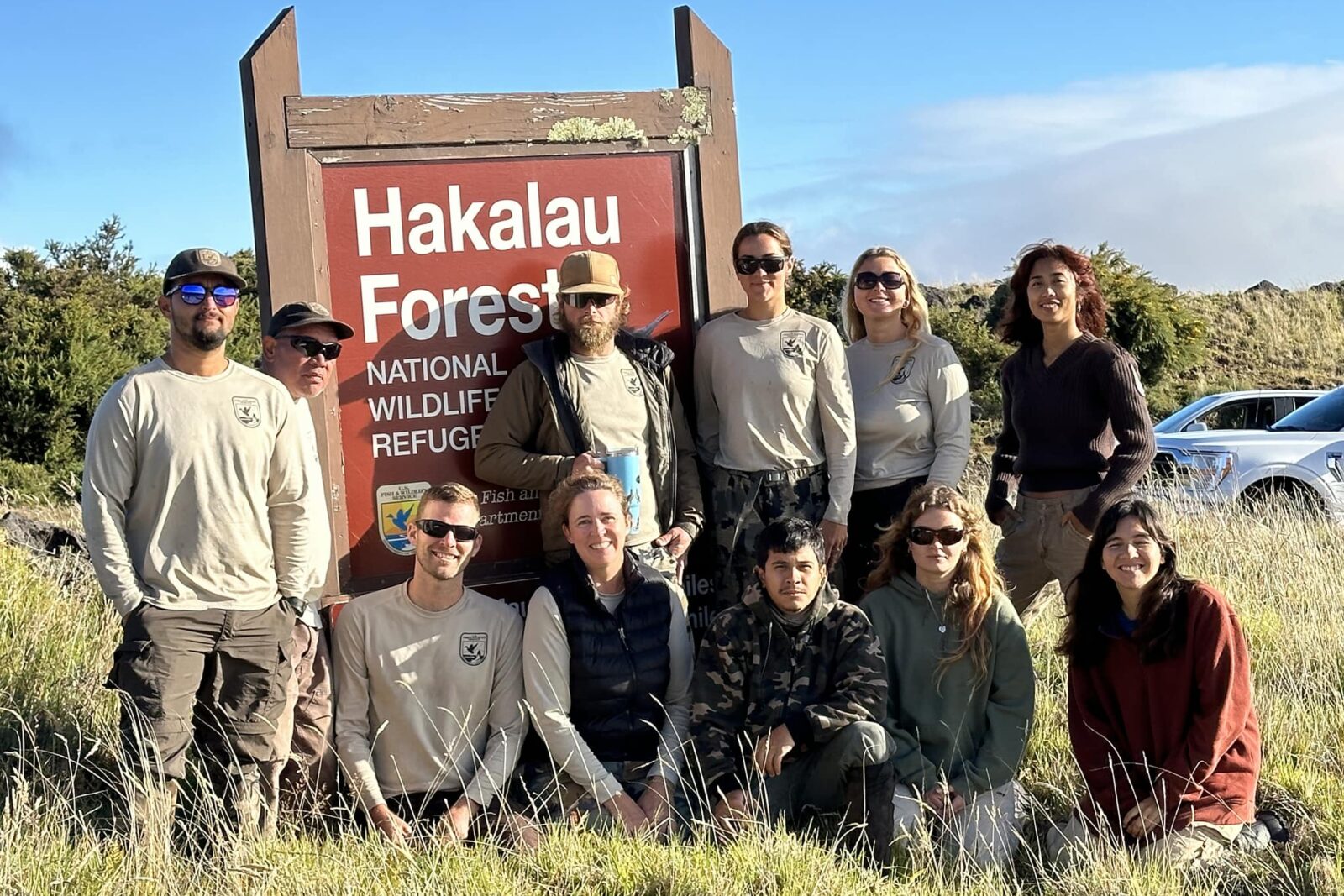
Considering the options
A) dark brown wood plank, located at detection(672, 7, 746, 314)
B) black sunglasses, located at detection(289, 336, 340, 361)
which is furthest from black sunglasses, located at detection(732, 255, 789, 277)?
black sunglasses, located at detection(289, 336, 340, 361)

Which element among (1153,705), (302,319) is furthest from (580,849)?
(302,319)

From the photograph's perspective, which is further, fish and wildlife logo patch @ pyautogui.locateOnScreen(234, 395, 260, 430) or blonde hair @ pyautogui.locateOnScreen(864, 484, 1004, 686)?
blonde hair @ pyautogui.locateOnScreen(864, 484, 1004, 686)

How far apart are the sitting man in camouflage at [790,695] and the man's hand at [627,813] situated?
0.80ft

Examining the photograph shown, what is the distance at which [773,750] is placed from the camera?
4625mm

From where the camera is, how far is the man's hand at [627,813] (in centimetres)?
457

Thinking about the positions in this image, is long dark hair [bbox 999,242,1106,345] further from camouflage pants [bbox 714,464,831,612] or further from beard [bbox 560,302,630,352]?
beard [bbox 560,302,630,352]

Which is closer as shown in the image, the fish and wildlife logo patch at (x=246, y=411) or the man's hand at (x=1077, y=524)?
the fish and wildlife logo patch at (x=246, y=411)

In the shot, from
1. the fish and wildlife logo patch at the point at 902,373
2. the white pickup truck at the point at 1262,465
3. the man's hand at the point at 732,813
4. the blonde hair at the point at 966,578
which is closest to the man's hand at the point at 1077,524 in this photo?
the blonde hair at the point at 966,578

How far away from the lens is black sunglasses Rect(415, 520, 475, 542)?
482cm

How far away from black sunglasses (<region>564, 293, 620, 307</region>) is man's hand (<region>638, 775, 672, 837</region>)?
1832 millimetres

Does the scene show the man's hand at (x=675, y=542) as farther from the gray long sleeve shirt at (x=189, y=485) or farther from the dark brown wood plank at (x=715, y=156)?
the gray long sleeve shirt at (x=189, y=485)

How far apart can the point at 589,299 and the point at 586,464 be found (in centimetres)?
67

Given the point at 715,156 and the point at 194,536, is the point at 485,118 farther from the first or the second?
the point at 194,536

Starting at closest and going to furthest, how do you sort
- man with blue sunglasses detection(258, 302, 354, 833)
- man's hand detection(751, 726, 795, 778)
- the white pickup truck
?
1. man's hand detection(751, 726, 795, 778)
2. man with blue sunglasses detection(258, 302, 354, 833)
3. the white pickup truck
